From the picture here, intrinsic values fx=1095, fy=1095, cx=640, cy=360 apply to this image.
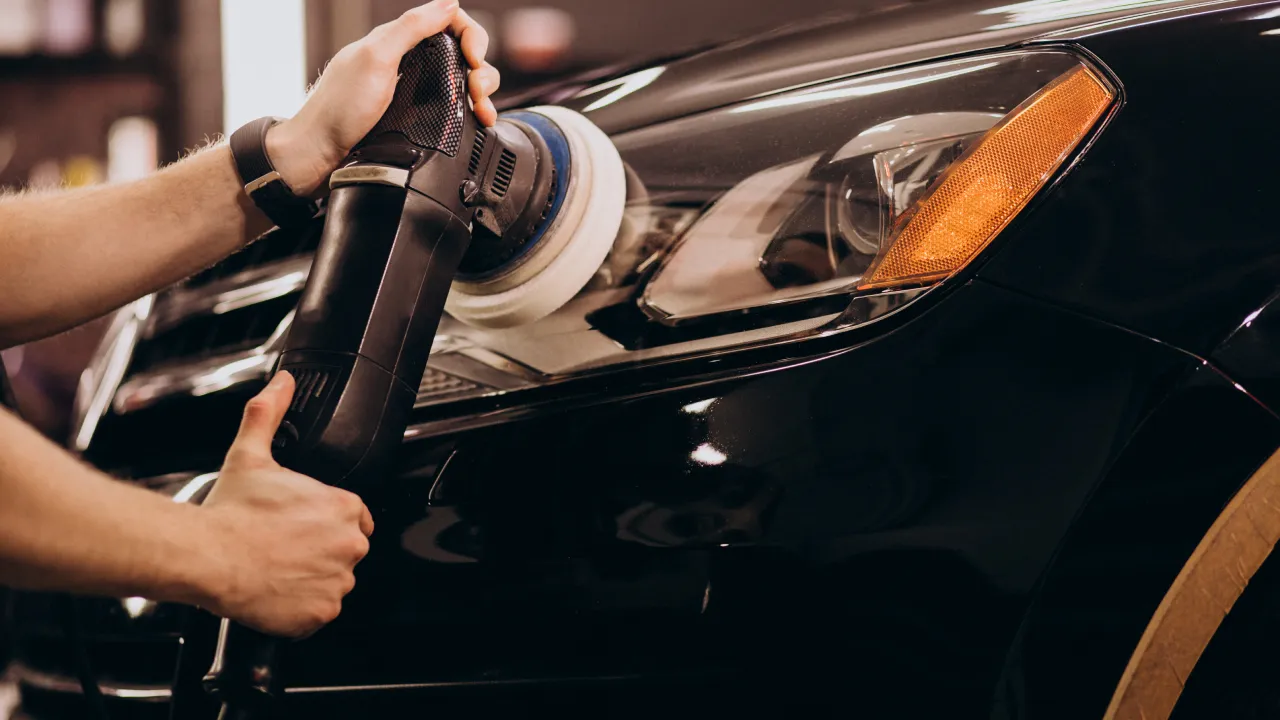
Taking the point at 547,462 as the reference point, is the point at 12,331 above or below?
above

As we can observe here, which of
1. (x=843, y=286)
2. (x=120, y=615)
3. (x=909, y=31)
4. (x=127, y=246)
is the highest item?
(x=909, y=31)

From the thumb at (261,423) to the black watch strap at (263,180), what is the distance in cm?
38

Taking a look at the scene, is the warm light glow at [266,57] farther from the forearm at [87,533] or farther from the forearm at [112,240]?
the forearm at [87,533]

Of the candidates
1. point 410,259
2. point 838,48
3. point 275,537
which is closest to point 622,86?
point 838,48

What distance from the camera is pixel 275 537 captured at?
96cm

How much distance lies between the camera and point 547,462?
3.61ft

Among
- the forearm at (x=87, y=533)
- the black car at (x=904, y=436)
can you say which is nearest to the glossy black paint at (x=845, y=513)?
the black car at (x=904, y=436)

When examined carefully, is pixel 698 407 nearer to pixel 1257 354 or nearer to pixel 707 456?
pixel 707 456

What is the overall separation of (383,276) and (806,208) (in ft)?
1.44

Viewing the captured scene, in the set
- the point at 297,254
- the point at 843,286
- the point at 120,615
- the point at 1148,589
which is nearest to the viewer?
the point at 1148,589

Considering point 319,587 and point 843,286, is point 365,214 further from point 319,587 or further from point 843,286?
point 843,286

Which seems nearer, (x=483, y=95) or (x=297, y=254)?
(x=483, y=95)

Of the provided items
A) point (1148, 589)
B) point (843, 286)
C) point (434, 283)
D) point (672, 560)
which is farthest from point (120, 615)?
point (1148, 589)

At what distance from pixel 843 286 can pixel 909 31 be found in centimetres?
44
